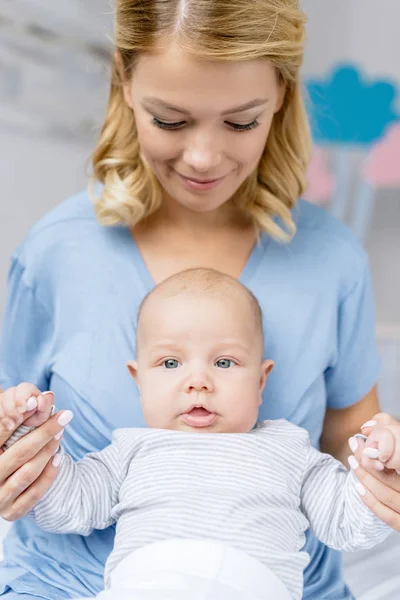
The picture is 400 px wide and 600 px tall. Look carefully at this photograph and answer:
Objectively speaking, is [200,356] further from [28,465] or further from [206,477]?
[28,465]

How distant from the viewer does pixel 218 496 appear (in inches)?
46.1

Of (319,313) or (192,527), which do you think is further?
(319,313)

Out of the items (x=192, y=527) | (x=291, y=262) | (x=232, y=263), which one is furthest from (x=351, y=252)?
(x=192, y=527)

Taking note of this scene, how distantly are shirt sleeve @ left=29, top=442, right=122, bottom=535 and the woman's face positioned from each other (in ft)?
1.45

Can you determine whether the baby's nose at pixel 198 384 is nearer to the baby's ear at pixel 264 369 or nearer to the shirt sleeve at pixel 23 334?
the baby's ear at pixel 264 369

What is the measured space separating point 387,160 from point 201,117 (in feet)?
5.50

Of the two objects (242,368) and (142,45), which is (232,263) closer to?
(242,368)

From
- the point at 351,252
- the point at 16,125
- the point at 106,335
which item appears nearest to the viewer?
the point at 106,335

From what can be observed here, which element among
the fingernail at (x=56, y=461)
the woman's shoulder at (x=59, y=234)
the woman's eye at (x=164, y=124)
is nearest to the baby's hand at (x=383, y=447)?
the fingernail at (x=56, y=461)

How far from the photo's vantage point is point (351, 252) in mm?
1545

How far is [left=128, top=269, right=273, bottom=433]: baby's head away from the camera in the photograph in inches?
49.1

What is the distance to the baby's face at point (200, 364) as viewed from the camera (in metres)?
1.25

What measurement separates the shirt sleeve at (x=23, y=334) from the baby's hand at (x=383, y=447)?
626 millimetres

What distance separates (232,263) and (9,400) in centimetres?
54
